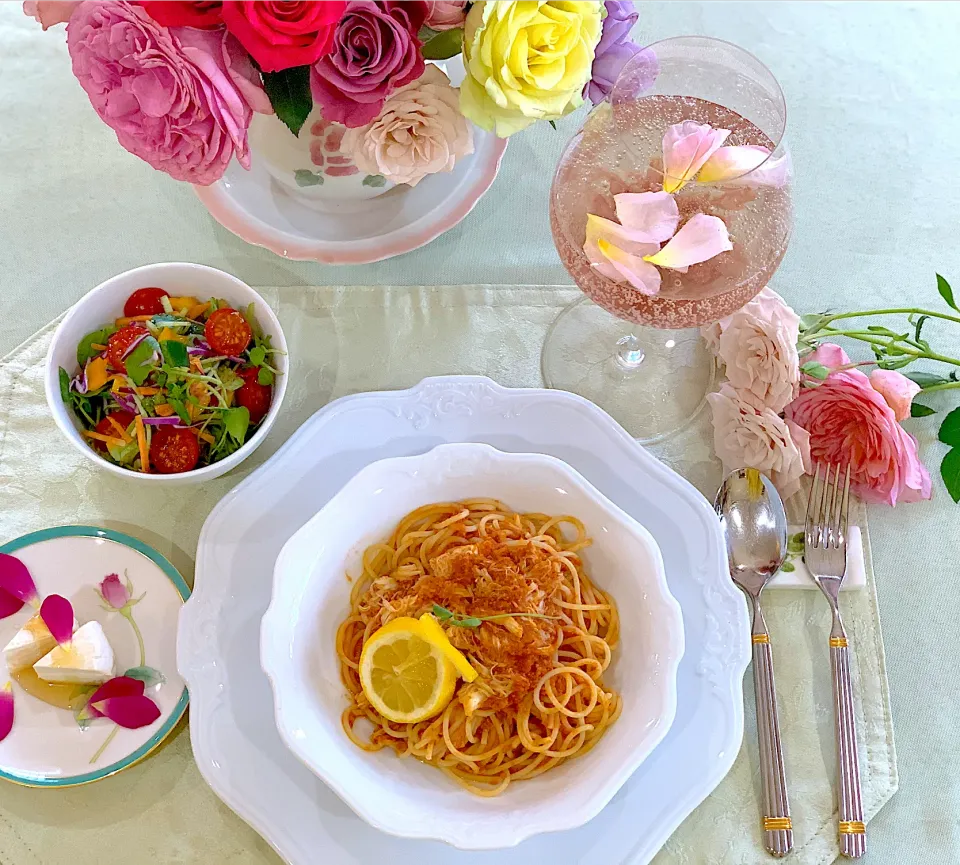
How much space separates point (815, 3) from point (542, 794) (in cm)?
163

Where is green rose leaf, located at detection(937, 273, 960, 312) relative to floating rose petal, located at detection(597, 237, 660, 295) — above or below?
Result: below

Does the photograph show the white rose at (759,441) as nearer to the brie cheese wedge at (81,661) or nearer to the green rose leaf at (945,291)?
the green rose leaf at (945,291)

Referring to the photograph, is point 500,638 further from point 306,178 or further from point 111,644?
point 306,178

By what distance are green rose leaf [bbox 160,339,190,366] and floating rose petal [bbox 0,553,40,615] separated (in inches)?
14.0

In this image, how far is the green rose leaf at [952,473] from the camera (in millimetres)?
1360

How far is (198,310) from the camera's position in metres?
1.35

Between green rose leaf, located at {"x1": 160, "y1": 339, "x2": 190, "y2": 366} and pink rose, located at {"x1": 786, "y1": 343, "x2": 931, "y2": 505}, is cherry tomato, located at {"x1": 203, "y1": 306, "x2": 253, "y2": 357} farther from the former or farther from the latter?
pink rose, located at {"x1": 786, "y1": 343, "x2": 931, "y2": 505}

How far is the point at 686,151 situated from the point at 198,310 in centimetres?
75

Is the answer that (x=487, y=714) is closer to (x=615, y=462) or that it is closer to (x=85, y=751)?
(x=615, y=462)

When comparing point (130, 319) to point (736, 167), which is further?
point (130, 319)

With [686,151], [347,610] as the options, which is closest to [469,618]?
[347,610]

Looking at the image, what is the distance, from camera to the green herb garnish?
45.5 inches

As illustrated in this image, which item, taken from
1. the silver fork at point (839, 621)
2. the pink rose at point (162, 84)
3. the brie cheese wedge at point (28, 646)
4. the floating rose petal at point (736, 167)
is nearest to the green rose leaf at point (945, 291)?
the silver fork at point (839, 621)

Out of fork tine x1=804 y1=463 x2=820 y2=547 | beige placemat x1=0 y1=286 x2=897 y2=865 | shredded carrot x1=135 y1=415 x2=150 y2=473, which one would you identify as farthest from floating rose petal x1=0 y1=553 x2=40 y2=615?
fork tine x1=804 y1=463 x2=820 y2=547
